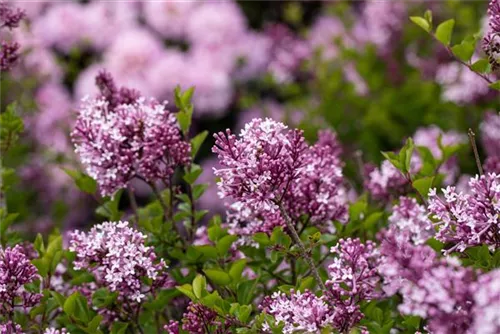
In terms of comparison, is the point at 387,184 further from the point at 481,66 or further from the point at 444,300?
the point at 444,300

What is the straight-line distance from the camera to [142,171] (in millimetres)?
1646

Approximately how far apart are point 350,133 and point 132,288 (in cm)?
180

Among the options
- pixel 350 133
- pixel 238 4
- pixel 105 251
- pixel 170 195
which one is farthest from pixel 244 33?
pixel 105 251

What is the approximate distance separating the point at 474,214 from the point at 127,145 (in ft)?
2.44

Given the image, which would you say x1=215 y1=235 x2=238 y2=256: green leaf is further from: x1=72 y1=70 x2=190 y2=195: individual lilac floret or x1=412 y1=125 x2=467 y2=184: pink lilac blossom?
x1=412 y1=125 x2=467 y2=184: pink lilac blossom

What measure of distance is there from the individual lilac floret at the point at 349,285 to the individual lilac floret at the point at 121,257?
0.35 meters

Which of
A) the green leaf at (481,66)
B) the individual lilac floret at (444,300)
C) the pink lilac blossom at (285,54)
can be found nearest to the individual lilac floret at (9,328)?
the individual lilac floret at (444,300)

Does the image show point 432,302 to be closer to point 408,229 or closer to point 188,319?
point 188,319

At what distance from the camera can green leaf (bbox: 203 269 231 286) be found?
60.7 inches

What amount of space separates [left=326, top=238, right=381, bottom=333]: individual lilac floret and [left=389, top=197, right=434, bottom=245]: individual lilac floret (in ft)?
0.82

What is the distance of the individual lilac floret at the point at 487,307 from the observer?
1.01 metres

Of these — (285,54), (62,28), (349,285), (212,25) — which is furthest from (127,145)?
(62,28)

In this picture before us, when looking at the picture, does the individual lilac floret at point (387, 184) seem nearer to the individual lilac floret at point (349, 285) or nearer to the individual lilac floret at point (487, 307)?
the individual lilac floret at point (349, 285)

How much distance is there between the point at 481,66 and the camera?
5.32 feet
